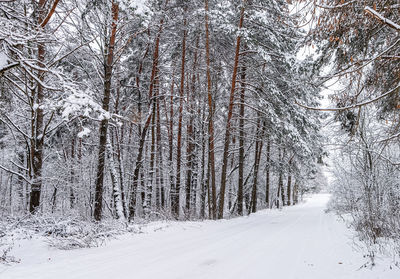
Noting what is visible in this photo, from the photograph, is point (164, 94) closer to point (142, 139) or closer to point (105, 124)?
point (142, 139)

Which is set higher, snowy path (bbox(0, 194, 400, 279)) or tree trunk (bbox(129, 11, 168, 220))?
tree trunk (bbox(129, 11, 168, 220))

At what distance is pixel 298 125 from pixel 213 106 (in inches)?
170

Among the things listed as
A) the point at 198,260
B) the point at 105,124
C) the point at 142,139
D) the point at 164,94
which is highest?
the point at 164,94

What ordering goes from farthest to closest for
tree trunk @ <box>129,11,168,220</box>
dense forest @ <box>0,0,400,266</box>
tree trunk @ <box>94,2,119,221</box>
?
1. tree trunk @ <box>129,11,168,220</box>
2. tree trunk @ <box>94,2,119,221</box>
3. dense forest @ <box>0,0,400,266</box>

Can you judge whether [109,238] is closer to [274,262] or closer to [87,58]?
[274,262]

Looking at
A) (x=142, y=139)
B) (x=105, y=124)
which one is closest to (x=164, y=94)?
(x=142, y=139)

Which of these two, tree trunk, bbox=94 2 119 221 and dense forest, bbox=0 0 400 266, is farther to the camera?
tree trunk, bbox=94 2 119 221

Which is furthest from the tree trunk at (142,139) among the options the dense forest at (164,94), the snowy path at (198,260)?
the snowy path at (198,260)

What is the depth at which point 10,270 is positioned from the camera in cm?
406

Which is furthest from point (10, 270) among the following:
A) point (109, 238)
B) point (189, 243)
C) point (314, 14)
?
point (314, 14)

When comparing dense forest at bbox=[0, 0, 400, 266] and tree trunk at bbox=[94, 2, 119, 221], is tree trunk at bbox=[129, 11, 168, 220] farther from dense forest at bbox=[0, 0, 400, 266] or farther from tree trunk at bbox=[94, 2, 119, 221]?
tree trunk at bbox=[94, 2, 119, 221]

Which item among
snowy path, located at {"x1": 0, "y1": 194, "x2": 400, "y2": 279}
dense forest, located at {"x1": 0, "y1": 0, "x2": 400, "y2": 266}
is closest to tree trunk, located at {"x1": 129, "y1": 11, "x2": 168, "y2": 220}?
dense forest, located at {"x1": 0, "y1": 0, "x2": 400, "y2": 266}

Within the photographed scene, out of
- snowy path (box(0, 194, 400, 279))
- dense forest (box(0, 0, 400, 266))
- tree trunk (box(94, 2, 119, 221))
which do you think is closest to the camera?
snowy path (box(0, 194, 400, 279))

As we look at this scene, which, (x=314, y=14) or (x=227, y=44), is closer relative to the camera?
(x=314, y=14)
